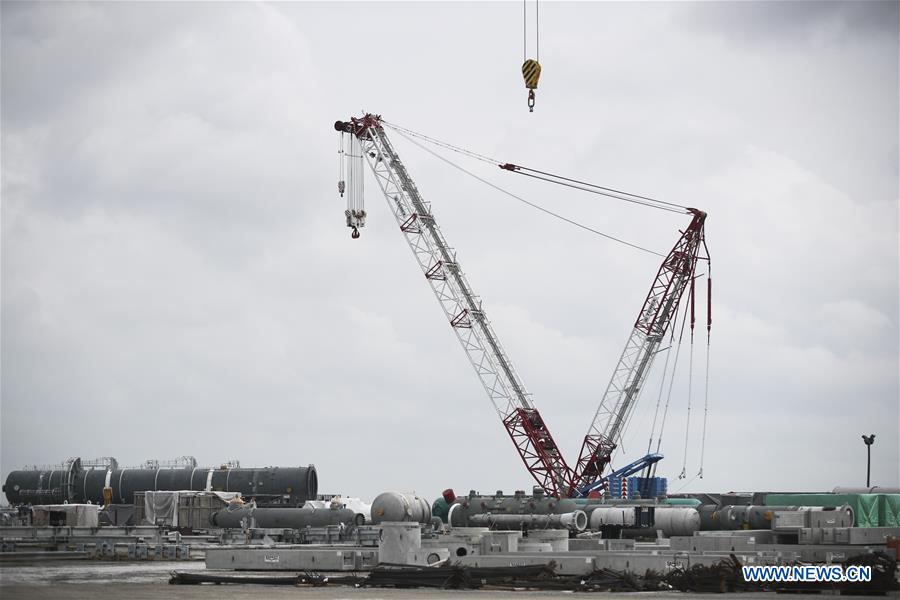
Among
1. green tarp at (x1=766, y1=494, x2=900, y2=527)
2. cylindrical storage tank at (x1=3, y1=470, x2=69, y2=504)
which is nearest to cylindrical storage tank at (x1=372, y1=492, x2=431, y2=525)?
green tarp at (x1=766, y1=494, x2=900, y2=527)

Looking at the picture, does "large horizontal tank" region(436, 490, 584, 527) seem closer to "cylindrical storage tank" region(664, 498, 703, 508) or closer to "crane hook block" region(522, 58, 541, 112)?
"cylindrical storage tank" region(664, 498, 703, 508)

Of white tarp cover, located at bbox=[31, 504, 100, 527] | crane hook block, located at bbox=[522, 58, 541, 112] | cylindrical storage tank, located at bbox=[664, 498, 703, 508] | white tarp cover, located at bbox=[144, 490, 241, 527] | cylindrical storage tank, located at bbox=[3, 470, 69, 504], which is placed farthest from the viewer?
cylindrical storage tank, located at bbox=[3, 470, 69, 504]

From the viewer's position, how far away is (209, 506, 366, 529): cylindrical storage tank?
252 feet

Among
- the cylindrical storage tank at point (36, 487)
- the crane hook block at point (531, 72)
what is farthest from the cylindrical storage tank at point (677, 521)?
the cylindrical storage tank at point (36, 487)

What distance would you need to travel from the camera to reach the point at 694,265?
351 ft

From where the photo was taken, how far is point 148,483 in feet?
317

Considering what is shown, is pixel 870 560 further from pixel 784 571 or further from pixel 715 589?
pixel 715 589

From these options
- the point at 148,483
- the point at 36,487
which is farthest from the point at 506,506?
the point at 36,487

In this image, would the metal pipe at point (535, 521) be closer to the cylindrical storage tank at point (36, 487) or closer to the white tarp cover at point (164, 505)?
the white tarp cover at point (164, 505)

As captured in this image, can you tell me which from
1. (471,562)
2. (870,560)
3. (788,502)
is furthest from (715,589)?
(788,502)

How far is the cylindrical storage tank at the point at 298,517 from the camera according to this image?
7669cm

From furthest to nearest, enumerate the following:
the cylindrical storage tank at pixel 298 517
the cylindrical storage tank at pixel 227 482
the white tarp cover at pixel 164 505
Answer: the cylindrical storage tank at pixel 227 482, the white tarp cover at pixel 164 505, the cylindrical storage tank at pixel 298 517

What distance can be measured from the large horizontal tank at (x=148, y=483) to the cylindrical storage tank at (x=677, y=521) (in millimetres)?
32566

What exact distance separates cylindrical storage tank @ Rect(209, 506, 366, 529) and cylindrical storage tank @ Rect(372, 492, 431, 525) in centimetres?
856
